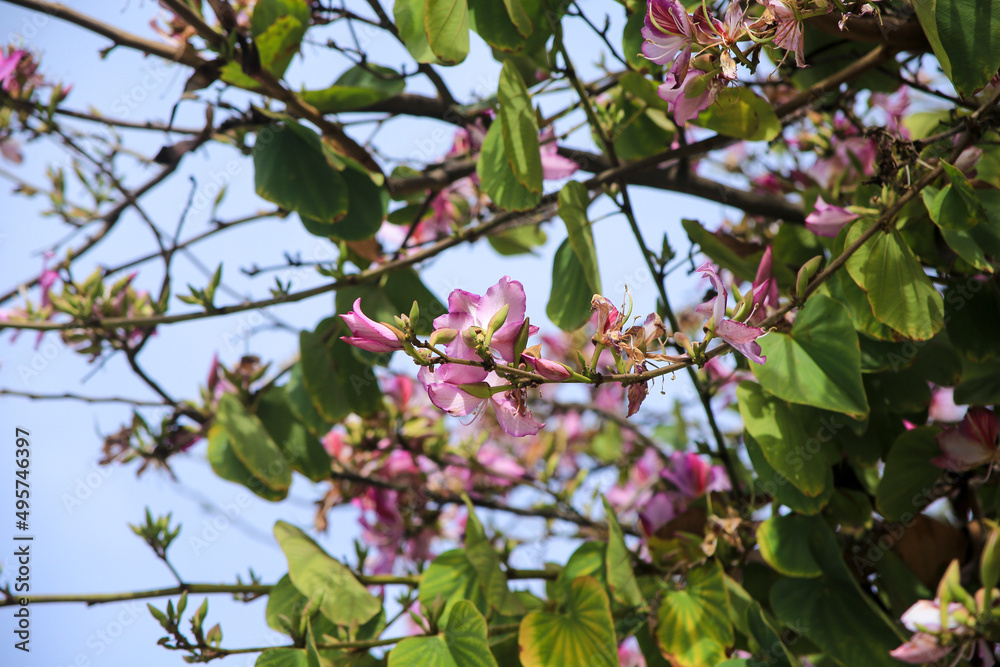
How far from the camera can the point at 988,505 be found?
3.59 ft

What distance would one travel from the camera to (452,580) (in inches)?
38.6

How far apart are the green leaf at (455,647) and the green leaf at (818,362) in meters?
0.43

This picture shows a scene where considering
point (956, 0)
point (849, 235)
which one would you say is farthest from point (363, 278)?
point (956, 0)

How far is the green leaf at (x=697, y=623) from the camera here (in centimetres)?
87

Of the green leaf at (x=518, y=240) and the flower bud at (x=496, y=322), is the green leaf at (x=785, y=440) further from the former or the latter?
the green leaf at (x=518, y=240)

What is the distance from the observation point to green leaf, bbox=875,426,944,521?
912 millimetres

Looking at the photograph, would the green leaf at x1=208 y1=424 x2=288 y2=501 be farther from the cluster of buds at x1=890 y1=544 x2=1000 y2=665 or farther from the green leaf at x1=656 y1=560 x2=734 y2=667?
the cluster of buds at x1=890 y1=544 x2=1000 y2=665

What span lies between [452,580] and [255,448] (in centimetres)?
40

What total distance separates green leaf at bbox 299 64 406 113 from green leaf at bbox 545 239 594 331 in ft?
1.30

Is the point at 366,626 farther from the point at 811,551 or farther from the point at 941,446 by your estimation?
the point at 941,446

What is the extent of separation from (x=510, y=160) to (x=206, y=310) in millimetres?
510

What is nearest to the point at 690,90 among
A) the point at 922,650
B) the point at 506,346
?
the point at 506,346

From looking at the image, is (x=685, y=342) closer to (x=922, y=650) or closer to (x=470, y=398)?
(x=470, y=398)

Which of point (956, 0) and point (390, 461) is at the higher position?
point (390, 461)
